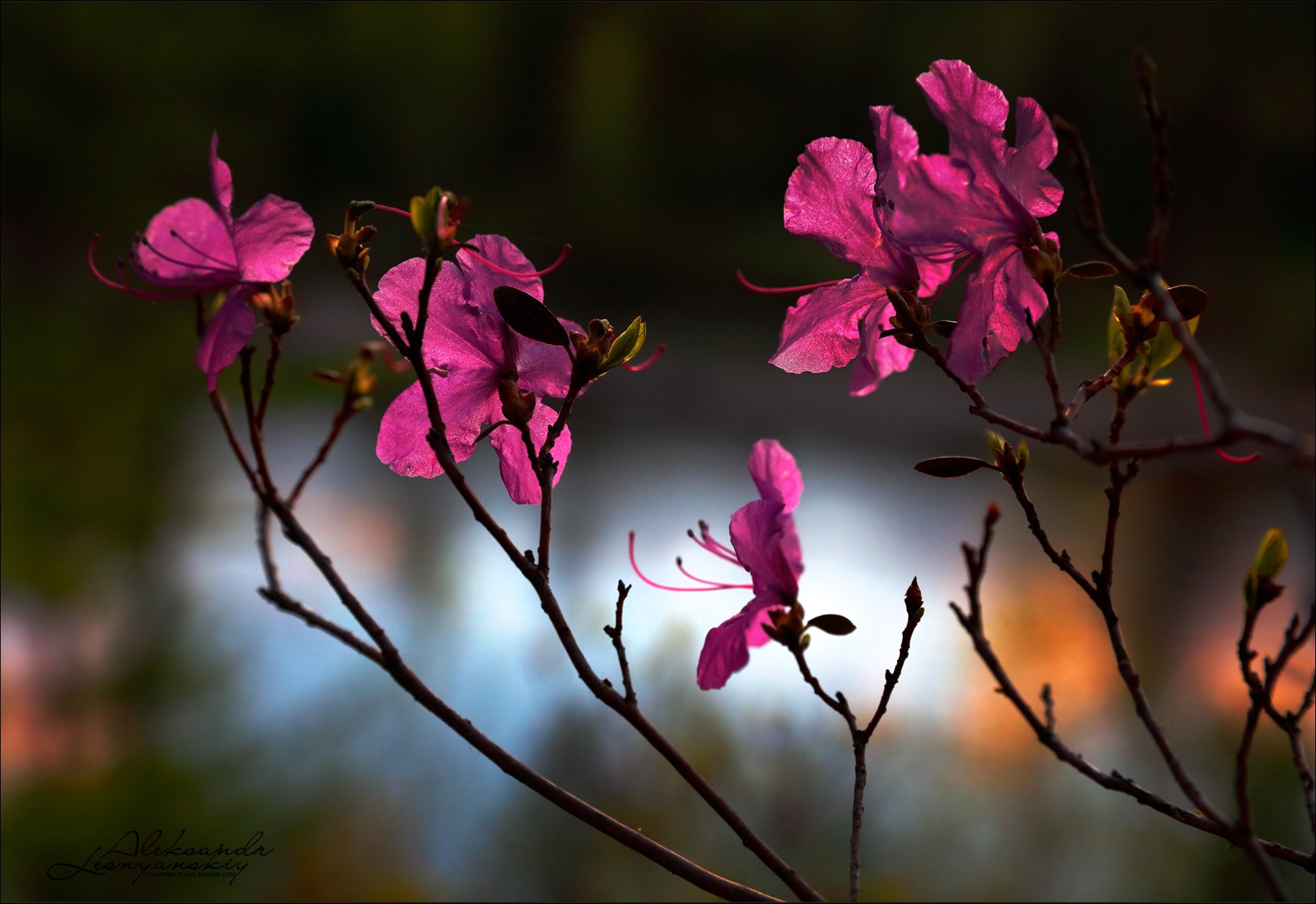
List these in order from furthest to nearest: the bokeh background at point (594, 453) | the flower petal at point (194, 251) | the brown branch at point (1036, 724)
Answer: the bokeh background at point (594, 453) → the flower petal at point (194, 251) → the brown branch at point (1036, 724)

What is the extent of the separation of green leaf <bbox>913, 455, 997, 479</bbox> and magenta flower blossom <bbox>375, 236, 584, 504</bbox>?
0.13m

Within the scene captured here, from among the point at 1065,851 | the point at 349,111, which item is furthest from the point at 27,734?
the point at 349,111

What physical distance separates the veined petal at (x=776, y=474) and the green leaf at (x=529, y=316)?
0.24 ft

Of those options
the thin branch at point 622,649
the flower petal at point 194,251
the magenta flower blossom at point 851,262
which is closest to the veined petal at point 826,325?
the magenta flower blossom at point 851,262

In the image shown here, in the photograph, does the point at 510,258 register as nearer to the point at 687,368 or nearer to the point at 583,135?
the point at 687,368

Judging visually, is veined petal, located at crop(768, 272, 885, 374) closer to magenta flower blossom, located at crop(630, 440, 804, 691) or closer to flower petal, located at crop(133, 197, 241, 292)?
magenta flower blossom, located at crop(630, 440, 804, 691)

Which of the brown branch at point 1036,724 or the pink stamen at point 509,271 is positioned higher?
the pink stamen at point 509,271

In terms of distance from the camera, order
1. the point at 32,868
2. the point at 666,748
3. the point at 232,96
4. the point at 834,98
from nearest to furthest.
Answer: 1. the point at 666,748
2. the point at 32,868
3. the point at 232,96
4. the point at 834,98

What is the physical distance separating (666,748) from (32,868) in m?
1.56

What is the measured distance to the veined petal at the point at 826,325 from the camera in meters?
0.34

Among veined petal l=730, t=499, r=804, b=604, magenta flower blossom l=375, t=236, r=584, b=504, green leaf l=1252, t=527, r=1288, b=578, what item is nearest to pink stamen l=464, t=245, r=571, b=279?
magenta flower blossom l=375, t=236, r=584, b=504

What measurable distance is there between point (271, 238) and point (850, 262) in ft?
0.67

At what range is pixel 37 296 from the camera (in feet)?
8.91

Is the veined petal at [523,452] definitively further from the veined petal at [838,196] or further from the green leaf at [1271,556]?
the green leaf at [1271,556]
